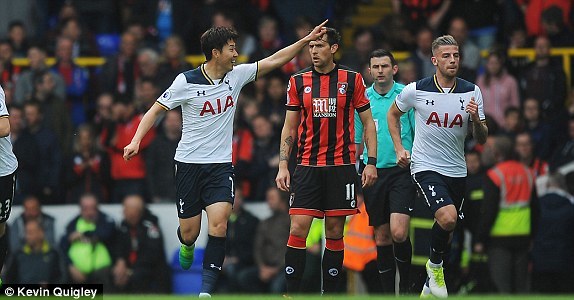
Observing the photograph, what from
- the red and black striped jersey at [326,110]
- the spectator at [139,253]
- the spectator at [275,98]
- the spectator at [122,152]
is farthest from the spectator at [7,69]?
the red and black striped jersey at [326,110]

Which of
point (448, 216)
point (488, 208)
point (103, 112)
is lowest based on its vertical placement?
point (488, 208)

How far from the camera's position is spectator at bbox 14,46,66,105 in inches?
868

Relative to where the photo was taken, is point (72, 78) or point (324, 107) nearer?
point (324, 107)

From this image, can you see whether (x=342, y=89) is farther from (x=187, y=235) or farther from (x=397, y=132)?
(x=187, y=235)

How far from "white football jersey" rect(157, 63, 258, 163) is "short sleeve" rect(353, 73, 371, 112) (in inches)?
49.4

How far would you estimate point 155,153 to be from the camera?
20.8 meters

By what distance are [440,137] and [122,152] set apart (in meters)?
7.19

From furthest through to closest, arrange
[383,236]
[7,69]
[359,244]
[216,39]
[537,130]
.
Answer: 1. [7,69]
2. [537,130]
3. [359,244]
4. [383,236]
5. [216,39]

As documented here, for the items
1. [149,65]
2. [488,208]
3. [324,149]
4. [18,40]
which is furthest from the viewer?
[18,40]

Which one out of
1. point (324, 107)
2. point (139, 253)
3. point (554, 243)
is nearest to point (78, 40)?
point (139, 253)

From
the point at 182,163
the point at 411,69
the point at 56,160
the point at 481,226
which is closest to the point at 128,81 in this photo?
the point at 56,160

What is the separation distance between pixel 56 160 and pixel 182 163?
21.4 feet

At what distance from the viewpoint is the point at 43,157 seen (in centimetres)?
2131

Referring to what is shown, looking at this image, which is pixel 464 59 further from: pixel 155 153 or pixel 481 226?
pixel 155 153
